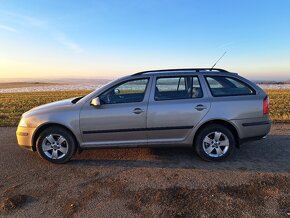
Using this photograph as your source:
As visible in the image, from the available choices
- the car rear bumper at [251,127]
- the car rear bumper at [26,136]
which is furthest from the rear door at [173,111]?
the car rear bumper at [26,136]

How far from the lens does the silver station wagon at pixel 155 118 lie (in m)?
4.68

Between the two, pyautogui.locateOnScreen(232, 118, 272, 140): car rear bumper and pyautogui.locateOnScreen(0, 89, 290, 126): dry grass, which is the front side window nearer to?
pyautogui.locateOnScreen(232, 118, 272, 140): car rear bumper

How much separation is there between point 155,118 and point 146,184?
4.03 feet

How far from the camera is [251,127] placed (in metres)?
4.80

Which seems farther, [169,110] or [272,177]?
[169,110]

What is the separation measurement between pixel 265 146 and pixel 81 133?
3.92 metres

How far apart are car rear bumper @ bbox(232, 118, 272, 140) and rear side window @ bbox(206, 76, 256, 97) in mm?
524

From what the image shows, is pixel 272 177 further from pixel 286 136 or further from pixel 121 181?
pixel 286 136

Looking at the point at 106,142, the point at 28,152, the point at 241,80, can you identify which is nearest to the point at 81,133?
the point at 106,142

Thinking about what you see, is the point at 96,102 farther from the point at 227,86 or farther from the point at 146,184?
the point at 227,86

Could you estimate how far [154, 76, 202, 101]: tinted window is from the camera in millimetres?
4809

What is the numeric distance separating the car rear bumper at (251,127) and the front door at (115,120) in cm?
170

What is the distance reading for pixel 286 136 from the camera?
6504mm

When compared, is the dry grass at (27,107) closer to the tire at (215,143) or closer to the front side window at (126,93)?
the tire at (215,143)
